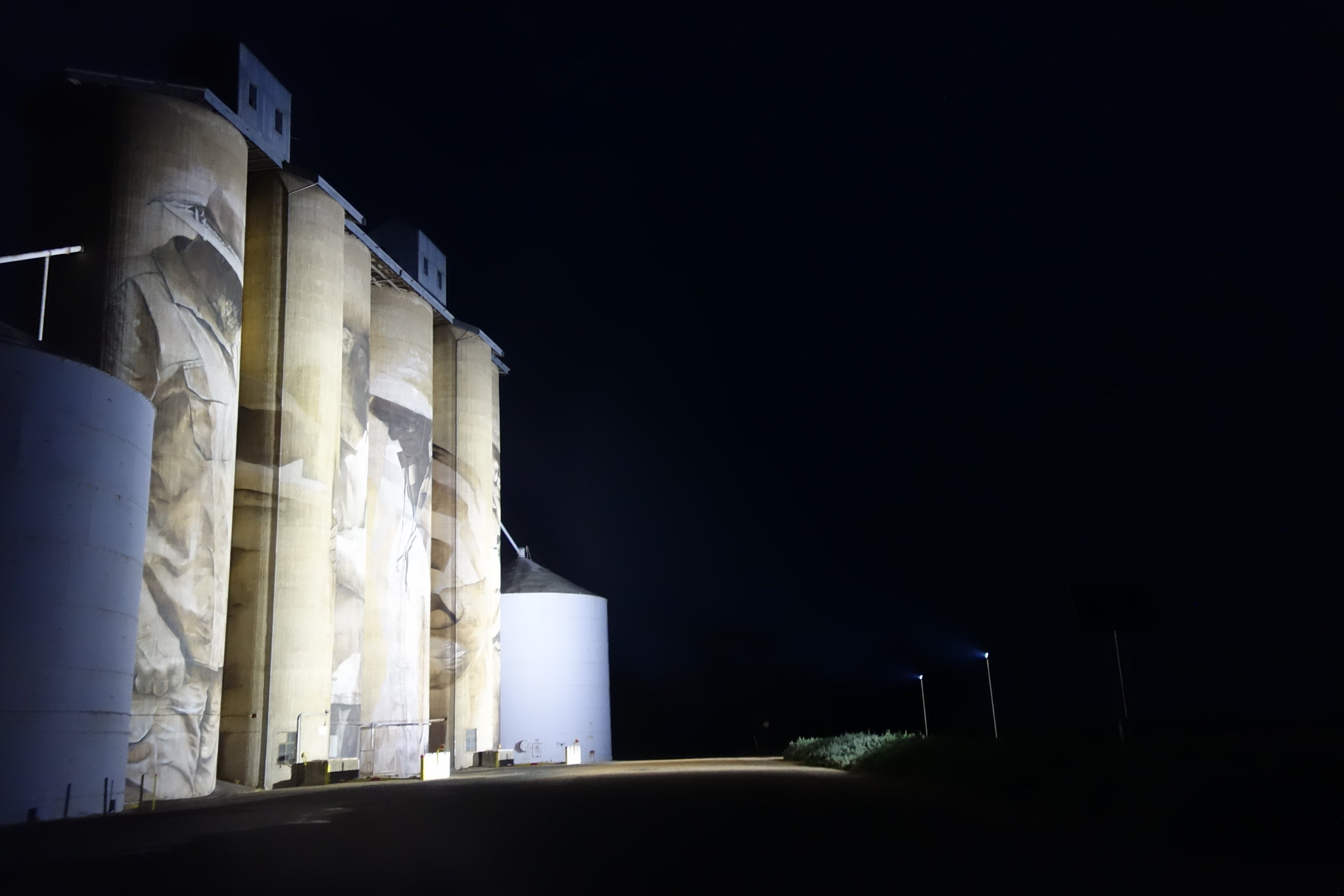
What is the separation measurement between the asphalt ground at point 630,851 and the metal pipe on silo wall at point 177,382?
11182 millimetres

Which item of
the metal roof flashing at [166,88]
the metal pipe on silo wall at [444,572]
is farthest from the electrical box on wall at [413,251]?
the metal roof flashing at [166,88]

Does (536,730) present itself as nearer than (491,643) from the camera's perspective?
No

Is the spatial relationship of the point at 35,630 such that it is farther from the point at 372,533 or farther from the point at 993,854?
the point at 372,533

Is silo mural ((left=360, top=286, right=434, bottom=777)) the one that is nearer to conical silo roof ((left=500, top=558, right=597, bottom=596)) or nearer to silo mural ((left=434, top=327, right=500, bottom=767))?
silo mural ((left=434, top=327, right=500, bottom=767))

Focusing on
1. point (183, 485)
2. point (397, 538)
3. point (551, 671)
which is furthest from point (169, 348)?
point (551, 671)

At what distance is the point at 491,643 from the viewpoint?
56812mm

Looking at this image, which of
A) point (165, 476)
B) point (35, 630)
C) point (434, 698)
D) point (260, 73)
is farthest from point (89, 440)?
point (434, 698)

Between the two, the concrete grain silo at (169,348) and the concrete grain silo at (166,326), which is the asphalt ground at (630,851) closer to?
the concrete grain silo at (169,348)

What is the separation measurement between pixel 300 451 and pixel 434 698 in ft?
65.2

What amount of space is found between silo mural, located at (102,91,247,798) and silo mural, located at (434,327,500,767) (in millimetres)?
20478

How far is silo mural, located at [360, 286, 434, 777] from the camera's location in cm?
4650

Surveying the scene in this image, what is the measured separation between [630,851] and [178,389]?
2620 cm

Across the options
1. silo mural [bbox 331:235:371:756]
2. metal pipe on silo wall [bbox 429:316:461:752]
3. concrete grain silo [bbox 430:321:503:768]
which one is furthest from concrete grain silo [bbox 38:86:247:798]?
concrete grain silo [bbox 430:321:503:768]

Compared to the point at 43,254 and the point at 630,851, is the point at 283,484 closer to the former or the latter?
the point at 43,254
